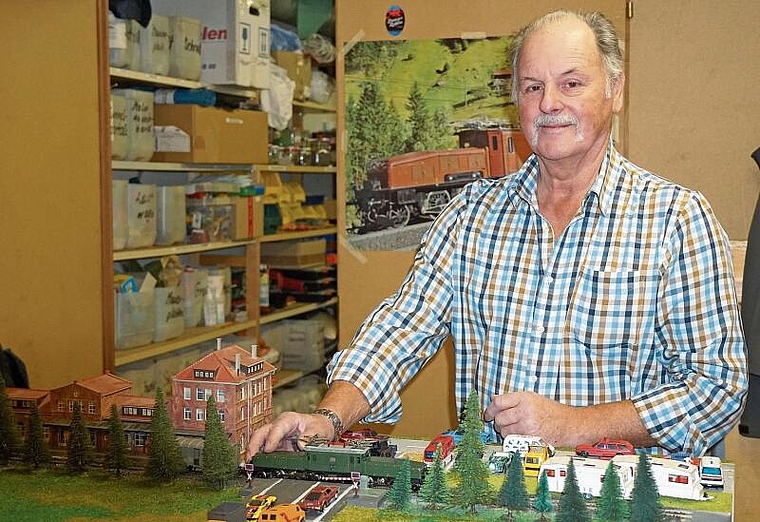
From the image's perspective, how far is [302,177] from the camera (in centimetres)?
612

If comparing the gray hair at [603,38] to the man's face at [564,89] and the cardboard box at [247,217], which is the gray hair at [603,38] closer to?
the man's face at [564,89]

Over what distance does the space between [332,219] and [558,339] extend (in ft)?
13.1

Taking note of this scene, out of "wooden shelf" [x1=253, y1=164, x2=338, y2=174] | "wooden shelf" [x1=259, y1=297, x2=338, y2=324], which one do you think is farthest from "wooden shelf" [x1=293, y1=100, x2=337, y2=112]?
"wooden shelf" [x1=259, y1=297, x2=338, y2=324]

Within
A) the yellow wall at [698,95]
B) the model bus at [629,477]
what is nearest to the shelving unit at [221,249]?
the yellow wall at [698,95]

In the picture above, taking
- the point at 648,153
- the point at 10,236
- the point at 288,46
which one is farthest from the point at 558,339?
the point at 288,46

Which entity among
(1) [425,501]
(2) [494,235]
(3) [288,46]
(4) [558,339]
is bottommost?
(1) [425,501]

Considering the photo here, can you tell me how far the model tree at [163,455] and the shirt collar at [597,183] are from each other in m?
0.98

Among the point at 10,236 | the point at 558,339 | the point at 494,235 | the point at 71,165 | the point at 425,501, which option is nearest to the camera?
the point at 425,501

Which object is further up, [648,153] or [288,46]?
[288,46]

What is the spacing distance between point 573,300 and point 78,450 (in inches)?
39.9

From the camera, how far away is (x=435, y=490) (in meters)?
1.35

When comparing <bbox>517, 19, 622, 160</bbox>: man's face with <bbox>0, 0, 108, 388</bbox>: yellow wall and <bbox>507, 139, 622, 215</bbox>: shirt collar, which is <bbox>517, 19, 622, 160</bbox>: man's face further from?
<bbox>0, 0, 108, 388</bbox>: yellow wall

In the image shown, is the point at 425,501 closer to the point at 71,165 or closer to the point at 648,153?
the point at 648,153

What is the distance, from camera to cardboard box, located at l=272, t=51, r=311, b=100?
5070 millimetres
